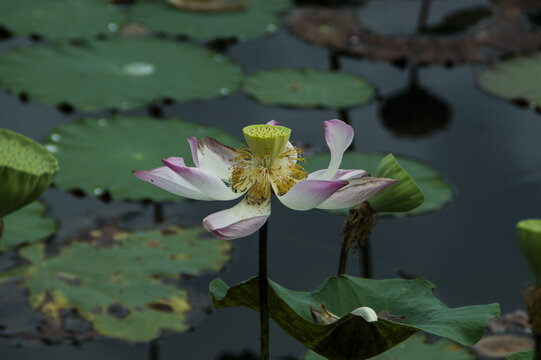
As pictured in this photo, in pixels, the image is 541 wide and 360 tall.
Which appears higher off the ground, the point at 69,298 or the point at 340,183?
the point at 340,183

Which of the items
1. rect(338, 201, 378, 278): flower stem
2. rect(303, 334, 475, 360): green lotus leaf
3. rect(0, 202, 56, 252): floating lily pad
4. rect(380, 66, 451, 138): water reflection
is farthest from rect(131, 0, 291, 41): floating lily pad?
rect(338, 201, 378, 278): flower stem

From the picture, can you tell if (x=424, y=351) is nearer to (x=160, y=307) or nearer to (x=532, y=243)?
(x=160, y=307)

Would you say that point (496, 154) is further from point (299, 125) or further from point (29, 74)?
point (29, 74)

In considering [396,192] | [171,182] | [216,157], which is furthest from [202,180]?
[396,192]

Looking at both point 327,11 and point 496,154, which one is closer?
point 496,154

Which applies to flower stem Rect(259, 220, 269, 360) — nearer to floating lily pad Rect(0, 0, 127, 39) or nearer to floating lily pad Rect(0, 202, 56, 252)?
floating lily pad Rect(0, 202, 56, 252)

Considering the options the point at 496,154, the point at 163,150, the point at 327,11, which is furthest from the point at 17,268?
the point at 327,11
